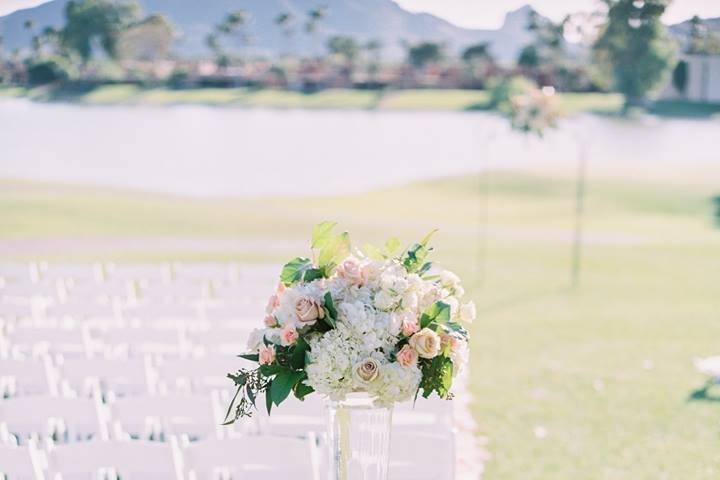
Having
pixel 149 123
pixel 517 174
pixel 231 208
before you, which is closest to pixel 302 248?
pixel 231 208

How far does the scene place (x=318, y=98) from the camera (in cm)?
2866

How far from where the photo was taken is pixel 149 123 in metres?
28.4

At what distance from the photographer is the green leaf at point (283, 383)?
9.59 ft

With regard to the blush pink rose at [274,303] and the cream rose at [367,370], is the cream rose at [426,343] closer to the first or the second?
the cream rose at [367,370]

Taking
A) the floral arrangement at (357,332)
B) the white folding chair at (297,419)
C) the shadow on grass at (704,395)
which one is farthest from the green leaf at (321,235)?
the shadow on grass at (704,395)

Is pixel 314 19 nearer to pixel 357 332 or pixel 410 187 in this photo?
pixel 410 187

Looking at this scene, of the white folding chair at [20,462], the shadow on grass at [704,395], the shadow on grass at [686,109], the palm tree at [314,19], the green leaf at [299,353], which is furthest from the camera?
the palm tree at [314,19]

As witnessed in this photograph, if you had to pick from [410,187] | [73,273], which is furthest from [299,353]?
[410,187]

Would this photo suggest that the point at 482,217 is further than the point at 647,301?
Yes

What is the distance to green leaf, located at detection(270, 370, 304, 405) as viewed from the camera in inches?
115

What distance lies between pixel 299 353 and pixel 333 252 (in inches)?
13.0

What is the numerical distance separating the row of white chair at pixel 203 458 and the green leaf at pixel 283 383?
785 mm

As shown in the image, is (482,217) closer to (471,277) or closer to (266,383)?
(471,277)

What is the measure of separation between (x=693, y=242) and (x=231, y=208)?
8.29m
